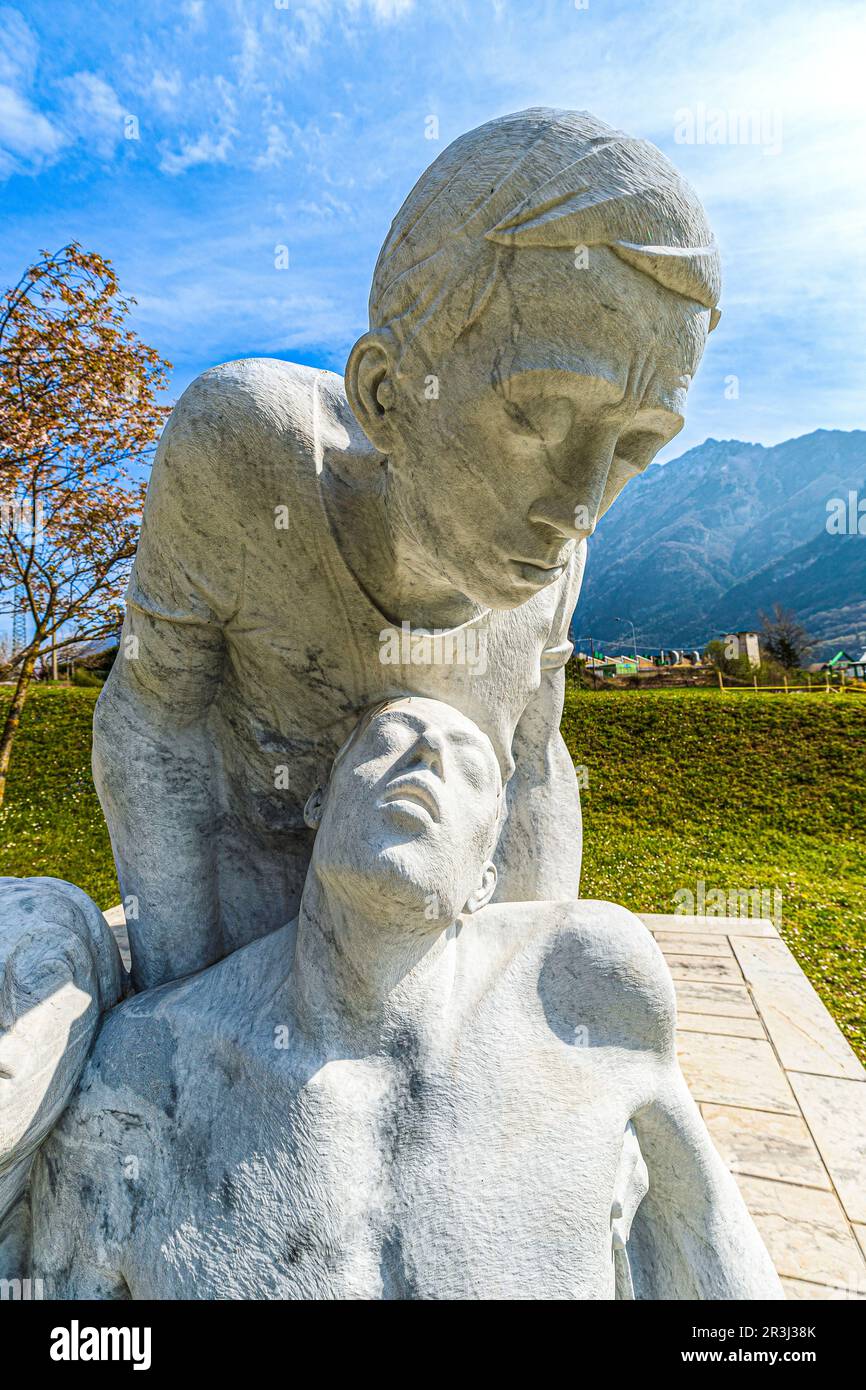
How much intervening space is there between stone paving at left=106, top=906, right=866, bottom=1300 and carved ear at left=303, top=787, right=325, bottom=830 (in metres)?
1.74

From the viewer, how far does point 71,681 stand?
15.0 metres

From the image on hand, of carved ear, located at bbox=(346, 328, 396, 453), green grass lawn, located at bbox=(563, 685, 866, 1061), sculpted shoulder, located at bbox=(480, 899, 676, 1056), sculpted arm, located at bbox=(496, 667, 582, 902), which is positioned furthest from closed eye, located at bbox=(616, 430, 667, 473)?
→ green grass lawn, located at bbox=(563, 685, 866, 1061)

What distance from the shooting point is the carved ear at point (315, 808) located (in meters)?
1.47

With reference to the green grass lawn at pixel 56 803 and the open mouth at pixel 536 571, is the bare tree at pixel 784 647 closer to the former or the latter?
the green grass lawn at pixel 56 803

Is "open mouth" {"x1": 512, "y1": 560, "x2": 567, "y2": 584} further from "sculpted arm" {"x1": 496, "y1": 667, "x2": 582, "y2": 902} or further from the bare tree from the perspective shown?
the bare tree

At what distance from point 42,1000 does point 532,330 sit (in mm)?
1116

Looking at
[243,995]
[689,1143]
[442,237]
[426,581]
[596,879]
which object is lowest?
[596,879]

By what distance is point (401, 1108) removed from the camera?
117 centimetres

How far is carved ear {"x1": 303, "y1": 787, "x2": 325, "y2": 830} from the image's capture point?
1466mm

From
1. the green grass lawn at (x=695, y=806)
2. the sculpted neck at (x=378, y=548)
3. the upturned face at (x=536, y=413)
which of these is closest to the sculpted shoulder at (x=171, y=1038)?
the sculpted neck at (x=378, y=548)

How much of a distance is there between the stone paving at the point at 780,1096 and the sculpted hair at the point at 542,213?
2.33 meters

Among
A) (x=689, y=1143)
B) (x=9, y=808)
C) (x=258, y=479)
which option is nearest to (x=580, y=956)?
(x=689, y=1143)
